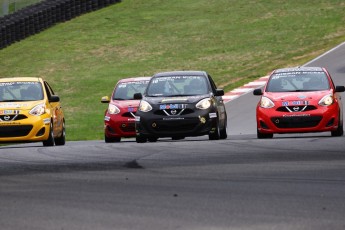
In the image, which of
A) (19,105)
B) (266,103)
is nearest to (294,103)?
(266,103)

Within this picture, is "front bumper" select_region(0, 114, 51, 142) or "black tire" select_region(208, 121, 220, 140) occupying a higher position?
"front bumper" select_region(0, 114, 51, 142)

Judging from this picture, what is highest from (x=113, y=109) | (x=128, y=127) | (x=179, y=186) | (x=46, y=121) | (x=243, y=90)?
(x=179, y=186)

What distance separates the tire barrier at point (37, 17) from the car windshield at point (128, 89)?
19.2 meters

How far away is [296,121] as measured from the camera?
20.8m

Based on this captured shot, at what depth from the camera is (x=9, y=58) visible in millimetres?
45250

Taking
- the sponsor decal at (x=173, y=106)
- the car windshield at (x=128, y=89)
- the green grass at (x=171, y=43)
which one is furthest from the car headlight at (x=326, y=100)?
the green grass at (x=171, y=43)

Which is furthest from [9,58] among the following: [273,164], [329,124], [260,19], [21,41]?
[273,164]

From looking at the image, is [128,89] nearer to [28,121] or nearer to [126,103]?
[126,103]

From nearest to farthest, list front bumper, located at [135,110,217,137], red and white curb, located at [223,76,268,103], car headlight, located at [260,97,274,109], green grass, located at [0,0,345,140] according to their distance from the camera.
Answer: front bumper, located at [135,110,217,137]
car headlight, located at [260,97,274,109]
red and white curb, located at [223,76,268,103]
green grass, located at [0,0,345,140]

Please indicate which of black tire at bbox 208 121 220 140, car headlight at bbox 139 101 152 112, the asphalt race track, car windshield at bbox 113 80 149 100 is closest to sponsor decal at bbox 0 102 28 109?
the asphalt race track

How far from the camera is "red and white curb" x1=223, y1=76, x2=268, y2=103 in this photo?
31.4m

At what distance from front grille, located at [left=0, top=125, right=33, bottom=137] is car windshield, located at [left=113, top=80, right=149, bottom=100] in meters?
2.99

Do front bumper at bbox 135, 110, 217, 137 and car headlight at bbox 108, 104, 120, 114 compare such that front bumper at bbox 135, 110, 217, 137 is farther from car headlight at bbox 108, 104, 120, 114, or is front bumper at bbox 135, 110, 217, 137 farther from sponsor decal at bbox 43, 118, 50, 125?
car headlight at bbox 108, 104, 120, 114

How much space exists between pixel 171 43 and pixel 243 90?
13.0m
